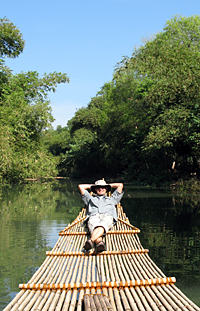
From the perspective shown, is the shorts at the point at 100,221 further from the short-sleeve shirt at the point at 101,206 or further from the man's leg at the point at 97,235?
the man's leg at the point at 97,235

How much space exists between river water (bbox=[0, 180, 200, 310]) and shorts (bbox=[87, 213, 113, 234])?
87 cm

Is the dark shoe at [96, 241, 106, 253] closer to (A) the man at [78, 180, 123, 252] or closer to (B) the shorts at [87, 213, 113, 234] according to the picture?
(A) the man at [78, 180, 123, 252]

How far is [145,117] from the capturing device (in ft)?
67.8

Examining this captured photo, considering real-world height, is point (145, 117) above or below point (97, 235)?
above

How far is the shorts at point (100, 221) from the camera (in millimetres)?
4668

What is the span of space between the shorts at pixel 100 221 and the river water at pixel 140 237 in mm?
867

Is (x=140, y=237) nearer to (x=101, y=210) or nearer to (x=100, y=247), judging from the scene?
(x=101, y=210)

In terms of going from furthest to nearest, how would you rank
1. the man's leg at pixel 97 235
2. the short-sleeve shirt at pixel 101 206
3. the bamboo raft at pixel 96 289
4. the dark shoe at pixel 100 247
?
the short-sleeve shirt at pixel 101 206 → the man's leg at pixel 97 235 → the dark shoe at pixel 100 247 → the bamboo raft at pixel 96 289

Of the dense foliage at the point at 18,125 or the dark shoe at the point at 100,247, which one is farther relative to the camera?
the dense foliage at the point at 18,125

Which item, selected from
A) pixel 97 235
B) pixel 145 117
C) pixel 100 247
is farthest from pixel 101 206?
pixel 145 117

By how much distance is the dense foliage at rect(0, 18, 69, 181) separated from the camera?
14856mm

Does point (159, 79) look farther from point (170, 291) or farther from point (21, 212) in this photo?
point (170, 291)

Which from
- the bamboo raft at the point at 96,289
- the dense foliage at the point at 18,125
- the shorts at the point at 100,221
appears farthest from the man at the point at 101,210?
the dense foliage at the point at 18,125

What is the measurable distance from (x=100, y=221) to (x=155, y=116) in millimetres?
12815
